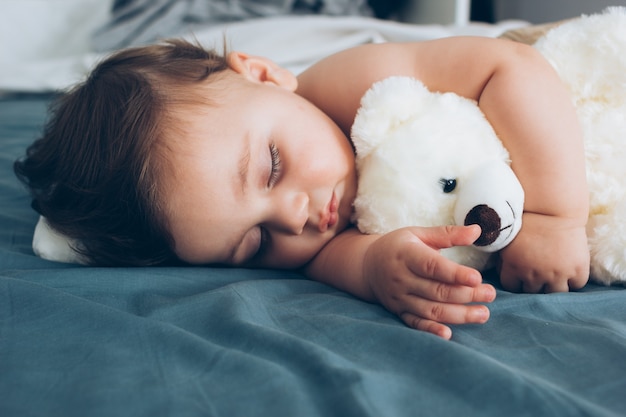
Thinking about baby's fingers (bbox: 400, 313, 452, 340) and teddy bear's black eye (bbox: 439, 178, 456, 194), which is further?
teddy bear's black eye (bbox: 439, 178, 456, 194)

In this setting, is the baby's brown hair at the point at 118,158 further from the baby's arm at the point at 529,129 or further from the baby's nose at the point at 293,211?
the baby's arm at the point at 529,129

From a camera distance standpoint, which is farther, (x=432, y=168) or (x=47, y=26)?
(x=47, y=26)

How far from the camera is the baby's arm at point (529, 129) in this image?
2.49 feet

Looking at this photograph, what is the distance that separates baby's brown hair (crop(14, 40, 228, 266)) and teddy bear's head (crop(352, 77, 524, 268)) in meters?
0.27

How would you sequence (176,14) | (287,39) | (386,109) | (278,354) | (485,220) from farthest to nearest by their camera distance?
(176,14), (287,39), (386,109), (485,220), (278,354)

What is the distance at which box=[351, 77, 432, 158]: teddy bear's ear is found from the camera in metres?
0.82

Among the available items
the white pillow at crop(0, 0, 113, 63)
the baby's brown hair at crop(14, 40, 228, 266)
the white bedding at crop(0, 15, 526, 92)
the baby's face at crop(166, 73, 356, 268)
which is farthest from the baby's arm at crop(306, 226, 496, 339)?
the white pillow at crop(0, 0, 113, 63)

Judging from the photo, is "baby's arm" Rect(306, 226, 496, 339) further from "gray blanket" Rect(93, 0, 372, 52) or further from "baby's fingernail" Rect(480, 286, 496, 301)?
"gray blanket" Rect(93, 0, 372, 52)

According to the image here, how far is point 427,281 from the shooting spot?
2.14ft

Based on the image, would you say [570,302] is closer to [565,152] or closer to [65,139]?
[565,152]

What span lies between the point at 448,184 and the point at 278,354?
340mm

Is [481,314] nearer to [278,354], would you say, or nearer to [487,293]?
[487,293]

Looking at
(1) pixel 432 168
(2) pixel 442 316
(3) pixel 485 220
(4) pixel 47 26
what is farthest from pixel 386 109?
(4) pixel 47 26

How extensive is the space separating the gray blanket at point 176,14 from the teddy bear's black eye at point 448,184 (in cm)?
145
